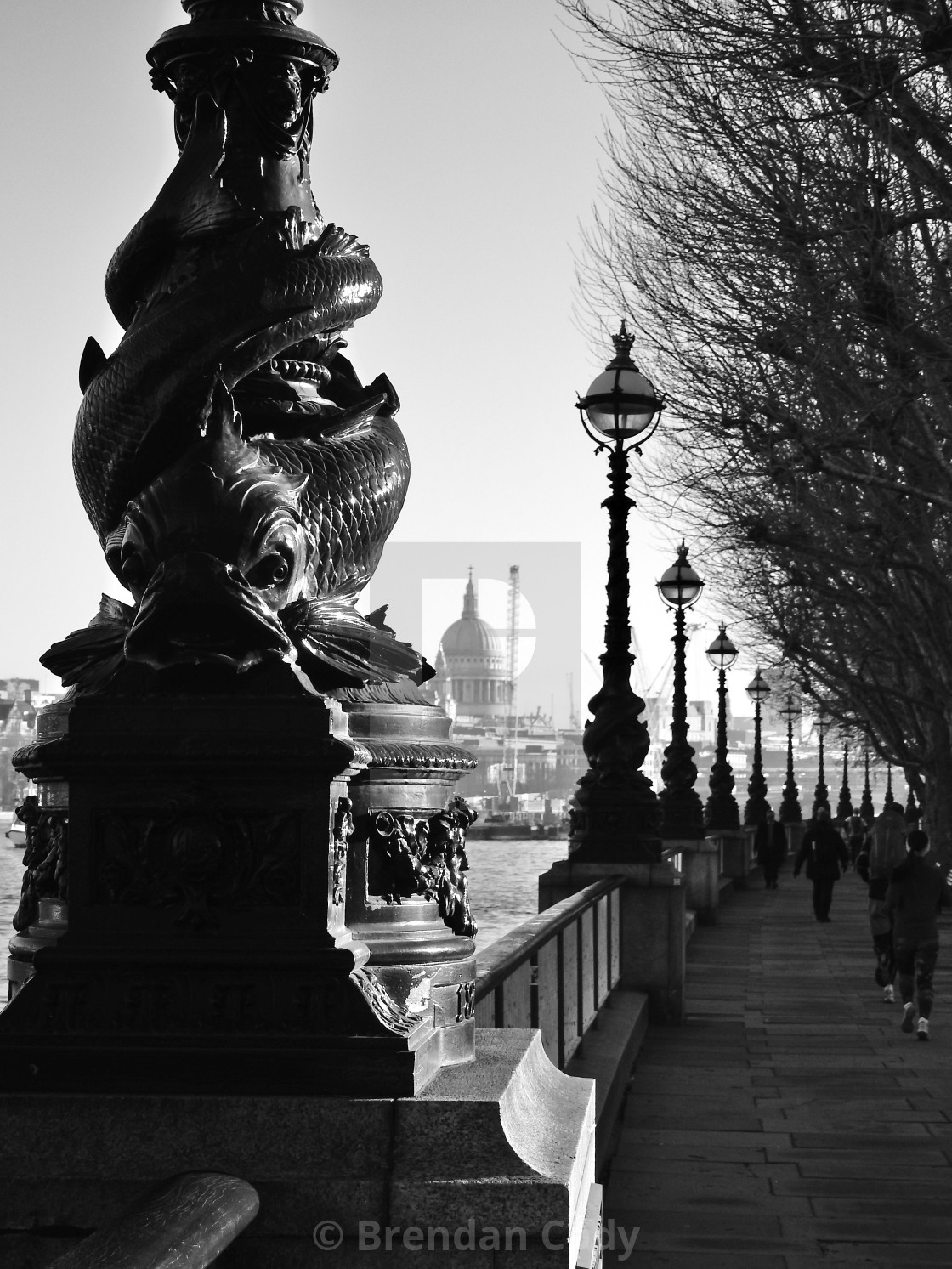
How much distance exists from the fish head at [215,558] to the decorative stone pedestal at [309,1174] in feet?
2.81

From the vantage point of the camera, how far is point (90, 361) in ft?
13.9

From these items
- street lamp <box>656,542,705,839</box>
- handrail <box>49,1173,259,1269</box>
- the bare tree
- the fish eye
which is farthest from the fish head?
street lamp <box>656,542,705,839</box>

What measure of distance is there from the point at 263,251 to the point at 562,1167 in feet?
6.71

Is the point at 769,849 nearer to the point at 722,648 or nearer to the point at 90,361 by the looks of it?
the point at 722,648

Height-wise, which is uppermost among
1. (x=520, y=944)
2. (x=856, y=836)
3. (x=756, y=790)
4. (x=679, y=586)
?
(x=679, y=586)

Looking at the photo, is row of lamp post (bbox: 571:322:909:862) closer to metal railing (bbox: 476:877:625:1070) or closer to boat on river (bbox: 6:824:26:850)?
metal railing (bbox: 476:877:625:1070)

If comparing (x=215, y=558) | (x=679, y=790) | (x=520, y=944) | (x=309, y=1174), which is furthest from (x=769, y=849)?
(x=309, y=1174)

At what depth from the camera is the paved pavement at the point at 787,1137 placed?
8.22 m

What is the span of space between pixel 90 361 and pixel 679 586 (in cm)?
2211

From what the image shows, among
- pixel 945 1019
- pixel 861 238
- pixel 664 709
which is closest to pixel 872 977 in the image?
pixel 945 1019

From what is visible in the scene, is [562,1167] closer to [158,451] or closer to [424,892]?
[424,892]

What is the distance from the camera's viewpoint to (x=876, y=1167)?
9.82 metres

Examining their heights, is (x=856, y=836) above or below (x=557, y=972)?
below

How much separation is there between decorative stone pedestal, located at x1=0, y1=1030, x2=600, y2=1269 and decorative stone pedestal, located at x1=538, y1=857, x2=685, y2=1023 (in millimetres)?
12015
